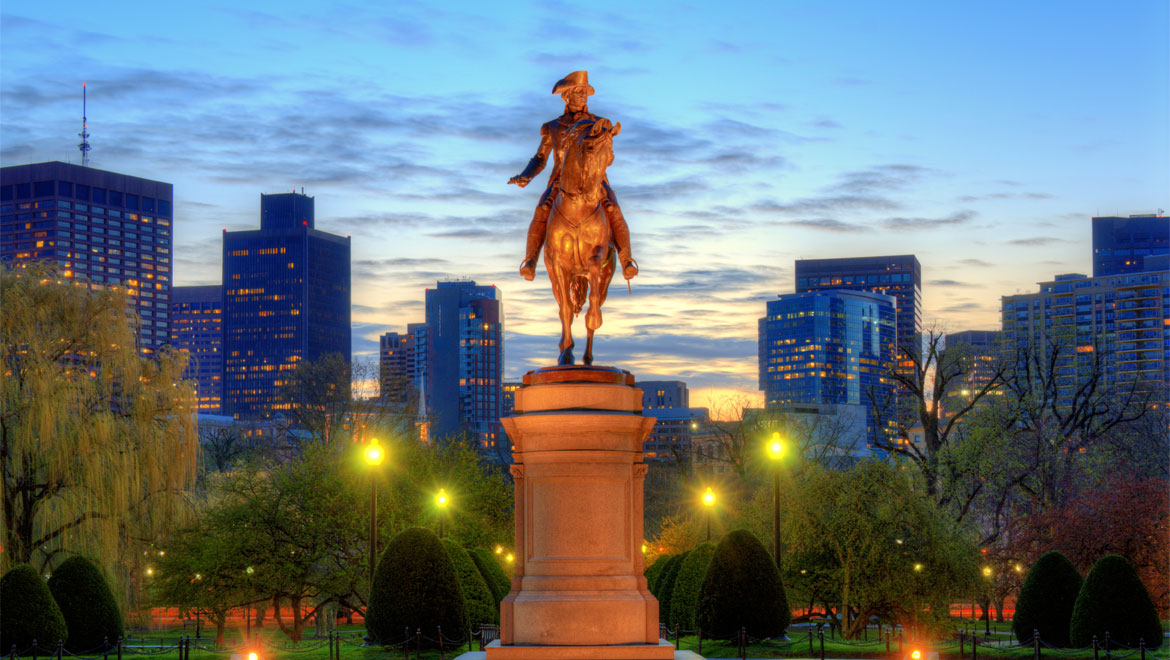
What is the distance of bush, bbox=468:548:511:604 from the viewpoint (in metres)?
32.9

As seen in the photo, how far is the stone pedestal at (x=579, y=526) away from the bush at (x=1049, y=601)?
16910mm

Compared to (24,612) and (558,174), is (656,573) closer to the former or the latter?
(24,612)

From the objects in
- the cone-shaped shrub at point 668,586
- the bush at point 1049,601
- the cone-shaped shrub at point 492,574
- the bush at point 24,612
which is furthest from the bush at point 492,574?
the bush at point 1049,601

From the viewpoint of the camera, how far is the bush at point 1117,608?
91.4ft

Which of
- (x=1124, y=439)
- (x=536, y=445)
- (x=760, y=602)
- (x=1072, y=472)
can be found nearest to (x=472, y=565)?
(x=760, y=602)

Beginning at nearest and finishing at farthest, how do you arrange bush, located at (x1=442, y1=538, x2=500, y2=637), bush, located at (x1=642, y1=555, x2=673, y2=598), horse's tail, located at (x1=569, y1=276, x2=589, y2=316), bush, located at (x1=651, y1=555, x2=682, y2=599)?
horse's tail, located at (x1=569, y1=276, x2=589, y2=316), bush, located at (x1=442, y1=538, x2=500, y2=637), bush, located at (x1=651, y1=555, x2=682, y2=599), bush, located at (x1=642, y1=555, x2=673, y2=598)

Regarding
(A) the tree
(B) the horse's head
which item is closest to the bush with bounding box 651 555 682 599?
(A) the tree

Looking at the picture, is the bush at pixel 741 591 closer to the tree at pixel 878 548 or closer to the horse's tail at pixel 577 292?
the tree at pixel 878 548

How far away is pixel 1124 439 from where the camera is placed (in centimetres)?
6391

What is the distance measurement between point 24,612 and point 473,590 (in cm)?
966

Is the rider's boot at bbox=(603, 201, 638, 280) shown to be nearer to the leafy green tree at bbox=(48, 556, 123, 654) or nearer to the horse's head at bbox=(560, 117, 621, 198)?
the horse's head at bbox=(560, 117, 621, 198)

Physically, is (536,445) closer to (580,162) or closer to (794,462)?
(580,162)

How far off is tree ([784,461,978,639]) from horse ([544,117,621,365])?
759 inches

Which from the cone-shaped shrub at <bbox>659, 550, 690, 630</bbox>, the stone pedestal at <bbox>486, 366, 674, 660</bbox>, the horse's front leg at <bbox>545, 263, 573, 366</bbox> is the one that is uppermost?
the horse's front leg at <bbox>545, 263, 573, 366</bbox>
